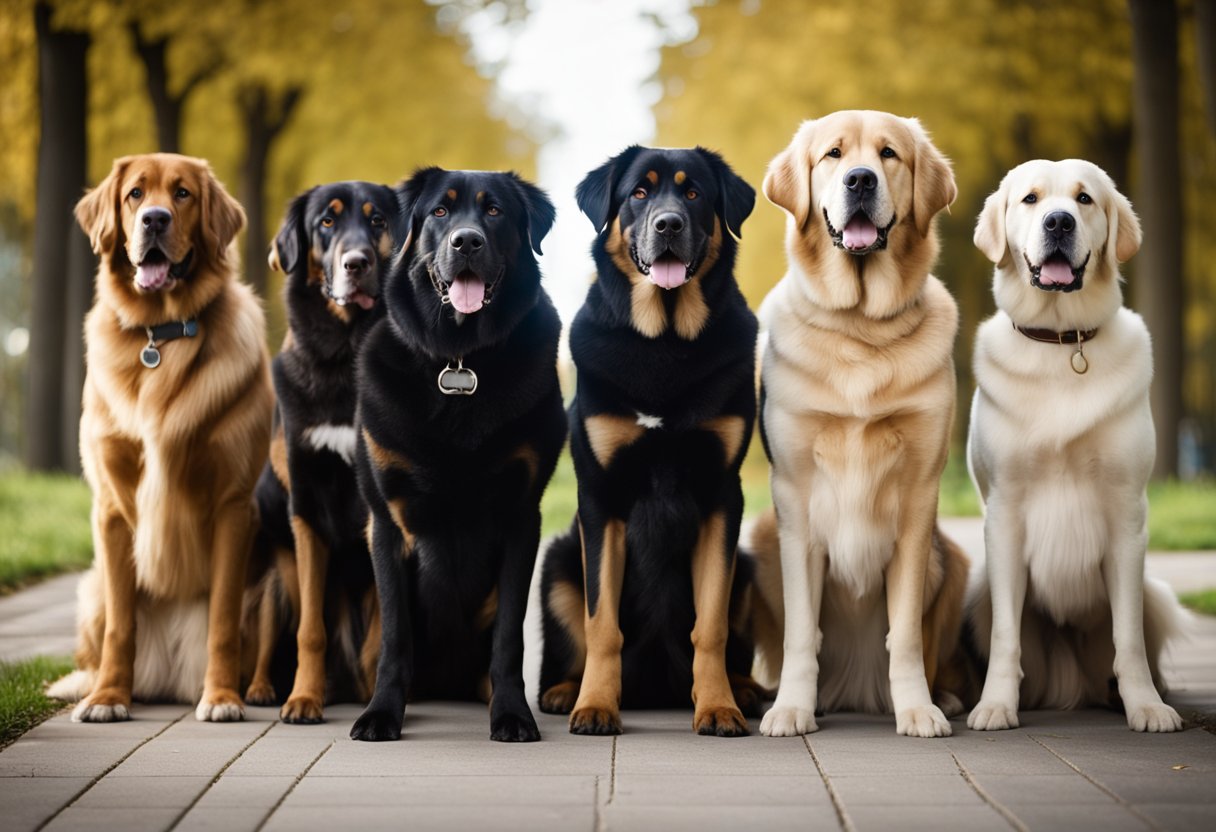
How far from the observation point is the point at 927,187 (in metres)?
4.65

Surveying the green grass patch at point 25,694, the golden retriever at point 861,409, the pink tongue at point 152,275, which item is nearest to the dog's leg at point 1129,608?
the golden retriever at point 861,409

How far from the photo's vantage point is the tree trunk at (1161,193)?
1187cm

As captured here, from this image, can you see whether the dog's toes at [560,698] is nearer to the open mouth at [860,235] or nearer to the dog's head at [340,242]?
the dog's head at [340,242]

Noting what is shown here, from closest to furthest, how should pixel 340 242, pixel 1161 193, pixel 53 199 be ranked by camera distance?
1. pixel 340 242
2. pixel 1161 193
3. pixel 53 199

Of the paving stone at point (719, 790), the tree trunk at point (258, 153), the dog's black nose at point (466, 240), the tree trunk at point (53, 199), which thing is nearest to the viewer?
the paving stone at point (719, 790)

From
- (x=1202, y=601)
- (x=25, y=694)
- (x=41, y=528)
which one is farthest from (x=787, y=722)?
(x=41, y=528)

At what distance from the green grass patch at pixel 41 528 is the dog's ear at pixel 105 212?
13.3 ft

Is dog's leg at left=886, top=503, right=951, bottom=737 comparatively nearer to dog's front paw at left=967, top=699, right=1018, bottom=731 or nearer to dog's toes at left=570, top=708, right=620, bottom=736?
dog's front paw at left=967, top=699, right=1018, bottom=731

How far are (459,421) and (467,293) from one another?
0.43m

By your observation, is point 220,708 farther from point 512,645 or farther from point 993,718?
point 993,718

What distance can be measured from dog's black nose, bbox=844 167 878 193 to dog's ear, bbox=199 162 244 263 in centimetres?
226

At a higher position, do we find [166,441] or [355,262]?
[355,262]

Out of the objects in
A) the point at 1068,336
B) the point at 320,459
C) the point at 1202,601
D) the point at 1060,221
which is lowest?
the point at 1202,601

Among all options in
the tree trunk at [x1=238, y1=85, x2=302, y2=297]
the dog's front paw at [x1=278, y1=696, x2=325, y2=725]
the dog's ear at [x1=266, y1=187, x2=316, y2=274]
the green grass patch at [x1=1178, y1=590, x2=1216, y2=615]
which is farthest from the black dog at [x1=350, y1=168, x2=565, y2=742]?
the tree trunk at [x1=238, y1=85, x2=302, y2=297]
